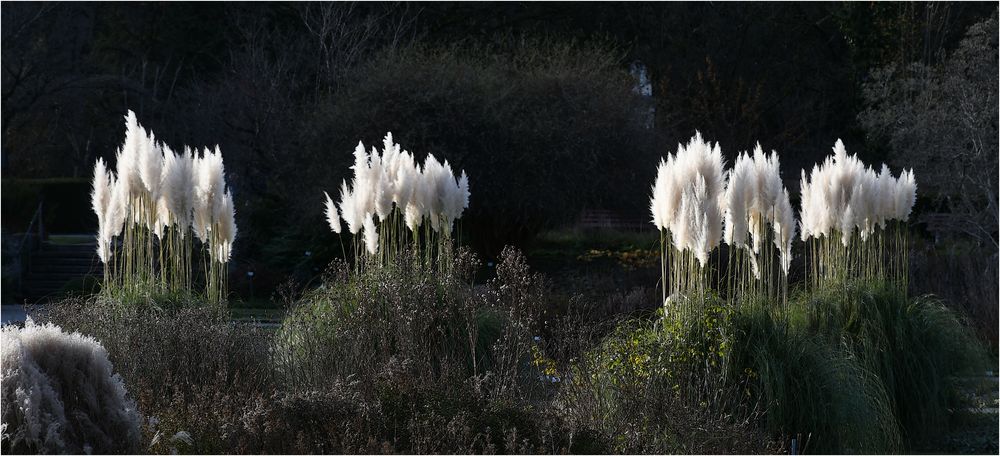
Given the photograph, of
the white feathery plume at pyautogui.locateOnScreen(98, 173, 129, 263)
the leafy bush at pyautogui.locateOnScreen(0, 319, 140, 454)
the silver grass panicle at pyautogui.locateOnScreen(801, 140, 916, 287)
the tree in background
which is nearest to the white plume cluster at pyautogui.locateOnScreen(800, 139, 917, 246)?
the silver grass panicle at pyautogui.locateOnScreen(801, 140, 916, 287)

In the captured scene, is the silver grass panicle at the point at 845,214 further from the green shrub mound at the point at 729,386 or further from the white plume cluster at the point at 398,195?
the white plume cluster at the point at 398,195

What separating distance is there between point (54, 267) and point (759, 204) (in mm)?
16184

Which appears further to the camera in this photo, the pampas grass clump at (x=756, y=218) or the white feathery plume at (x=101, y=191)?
the white feathery plume at (x=101, y=191)

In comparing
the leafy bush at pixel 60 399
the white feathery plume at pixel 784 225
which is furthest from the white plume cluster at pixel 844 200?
the leafy bush at pixel 60 399

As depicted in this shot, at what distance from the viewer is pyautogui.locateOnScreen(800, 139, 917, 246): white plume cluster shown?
8742 mm

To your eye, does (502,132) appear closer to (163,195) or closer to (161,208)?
(161,208)

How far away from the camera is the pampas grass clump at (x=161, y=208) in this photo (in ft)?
27.6

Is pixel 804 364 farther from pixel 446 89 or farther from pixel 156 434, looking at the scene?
pixel 446 89

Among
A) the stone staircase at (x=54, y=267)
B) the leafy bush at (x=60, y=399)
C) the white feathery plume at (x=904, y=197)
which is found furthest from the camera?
the stone staircase at (x=54, y=267)

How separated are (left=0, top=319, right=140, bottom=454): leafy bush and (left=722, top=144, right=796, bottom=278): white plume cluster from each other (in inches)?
149

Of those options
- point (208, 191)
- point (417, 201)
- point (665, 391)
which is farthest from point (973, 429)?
point (208, 191)

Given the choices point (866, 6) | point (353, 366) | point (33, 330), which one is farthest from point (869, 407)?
point (866, 6)

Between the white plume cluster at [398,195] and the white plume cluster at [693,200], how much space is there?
2014 mm

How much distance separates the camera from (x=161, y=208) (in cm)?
872
